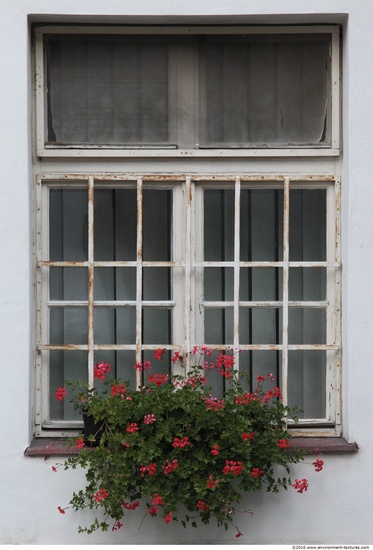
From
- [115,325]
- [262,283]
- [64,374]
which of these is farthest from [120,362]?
[262,283]

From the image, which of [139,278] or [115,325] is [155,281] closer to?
[139,278]

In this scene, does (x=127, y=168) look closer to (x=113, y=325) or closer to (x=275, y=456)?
(x=113, y=325)

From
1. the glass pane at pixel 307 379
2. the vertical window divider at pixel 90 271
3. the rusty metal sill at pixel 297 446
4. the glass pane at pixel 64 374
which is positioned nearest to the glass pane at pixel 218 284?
the glass pane at pixel 307 379

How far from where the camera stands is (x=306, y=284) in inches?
178

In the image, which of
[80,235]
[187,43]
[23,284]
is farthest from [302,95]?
[23,284]

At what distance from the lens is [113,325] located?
4516 millimetres

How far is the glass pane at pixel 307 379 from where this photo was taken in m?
4.50

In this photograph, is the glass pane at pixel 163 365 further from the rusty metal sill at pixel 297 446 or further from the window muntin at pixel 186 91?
the window muntin at pixel 186 91

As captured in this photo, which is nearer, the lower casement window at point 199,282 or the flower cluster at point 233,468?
the flower cluster at point 233,468

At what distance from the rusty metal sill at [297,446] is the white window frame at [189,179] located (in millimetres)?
87

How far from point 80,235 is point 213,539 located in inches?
70.4

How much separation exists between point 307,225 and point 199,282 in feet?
2.23

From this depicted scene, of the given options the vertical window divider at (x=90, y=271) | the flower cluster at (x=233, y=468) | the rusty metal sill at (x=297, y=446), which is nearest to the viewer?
the flower cluster at (x=233, y=468)

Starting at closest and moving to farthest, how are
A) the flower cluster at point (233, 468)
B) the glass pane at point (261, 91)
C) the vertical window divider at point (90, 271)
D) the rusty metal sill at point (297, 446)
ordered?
the flower cluster at point (233, 468) < the rusty metal sill at point (297, 446) < the vertical window divider at point (90, 271) < the glass pane at point (261, 91)
